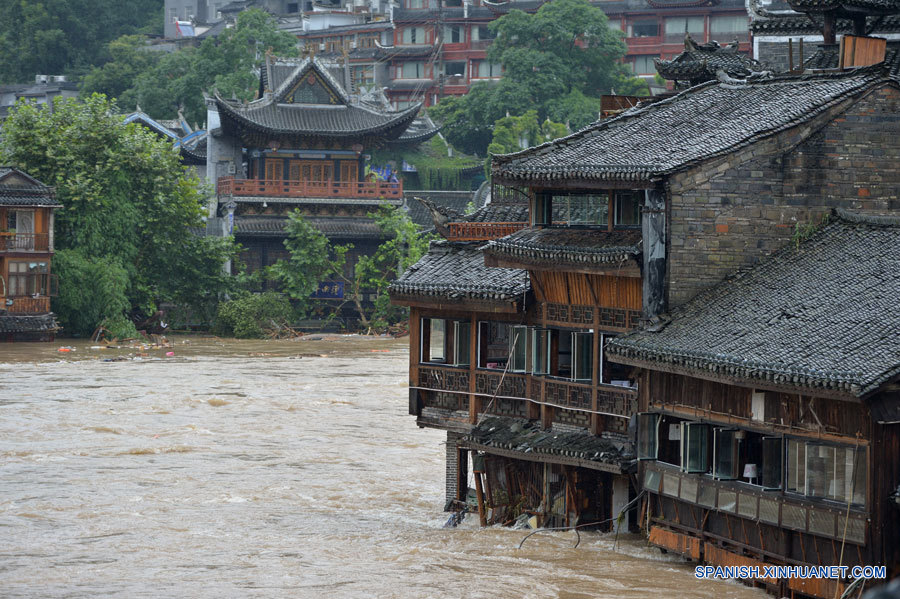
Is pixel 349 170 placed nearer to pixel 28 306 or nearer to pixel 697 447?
pixel 28 306

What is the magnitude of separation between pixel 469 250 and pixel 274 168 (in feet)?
116

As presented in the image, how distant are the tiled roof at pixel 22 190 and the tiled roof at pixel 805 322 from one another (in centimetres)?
3263

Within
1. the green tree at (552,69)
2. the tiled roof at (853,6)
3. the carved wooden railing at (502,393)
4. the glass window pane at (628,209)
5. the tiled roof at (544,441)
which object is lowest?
the tiled roof at (544,441)

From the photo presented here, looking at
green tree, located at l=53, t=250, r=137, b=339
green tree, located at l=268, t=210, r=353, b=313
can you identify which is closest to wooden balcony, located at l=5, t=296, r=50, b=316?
green tree, located at l=53, t=250, r=137, b=339

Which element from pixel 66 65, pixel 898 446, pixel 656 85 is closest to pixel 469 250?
pixel 898 446

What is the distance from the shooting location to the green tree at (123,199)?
5078cm

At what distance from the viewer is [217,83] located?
71625mm

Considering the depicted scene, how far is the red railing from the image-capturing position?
2461 cm

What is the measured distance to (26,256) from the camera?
1938 inches

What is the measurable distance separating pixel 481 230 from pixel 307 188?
34.0 m

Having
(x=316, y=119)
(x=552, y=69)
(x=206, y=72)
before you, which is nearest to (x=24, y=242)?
(x=316, y=119)

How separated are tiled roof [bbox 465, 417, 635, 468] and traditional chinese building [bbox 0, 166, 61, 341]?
29.0 metres

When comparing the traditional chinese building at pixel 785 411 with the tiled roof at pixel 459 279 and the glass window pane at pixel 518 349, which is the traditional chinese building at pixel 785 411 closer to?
the glass window pane at pixel 518 349

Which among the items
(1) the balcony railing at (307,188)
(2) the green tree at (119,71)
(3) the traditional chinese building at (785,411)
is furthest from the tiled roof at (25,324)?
(2) the green tree at (119,71)
